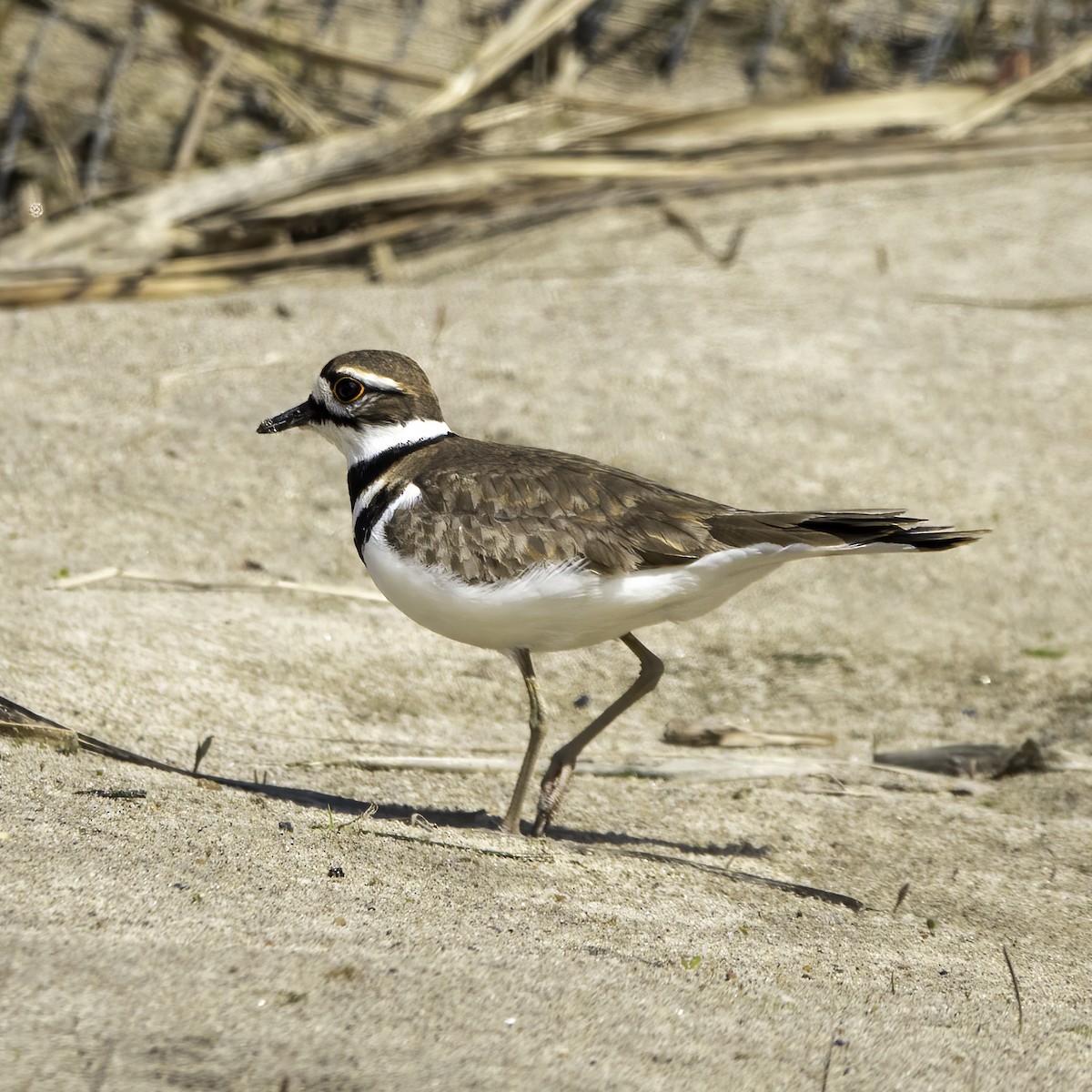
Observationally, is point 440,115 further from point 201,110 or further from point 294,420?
point 294,420

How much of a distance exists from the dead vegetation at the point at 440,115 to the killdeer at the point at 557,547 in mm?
4427

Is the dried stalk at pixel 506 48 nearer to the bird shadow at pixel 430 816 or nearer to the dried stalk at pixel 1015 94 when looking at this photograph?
the dried stalk at pixel 1015 94

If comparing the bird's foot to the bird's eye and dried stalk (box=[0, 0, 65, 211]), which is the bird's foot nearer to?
the bird's eye

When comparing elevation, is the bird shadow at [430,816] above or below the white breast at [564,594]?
below

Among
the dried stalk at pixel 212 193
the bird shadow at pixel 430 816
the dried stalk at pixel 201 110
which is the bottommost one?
the bird shadow at pixel 430 816

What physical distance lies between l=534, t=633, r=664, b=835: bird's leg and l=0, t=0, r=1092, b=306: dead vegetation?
4.49 meters

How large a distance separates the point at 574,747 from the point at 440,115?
17.5ft

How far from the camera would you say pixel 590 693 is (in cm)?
540

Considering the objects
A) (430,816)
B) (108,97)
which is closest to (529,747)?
(430,816)

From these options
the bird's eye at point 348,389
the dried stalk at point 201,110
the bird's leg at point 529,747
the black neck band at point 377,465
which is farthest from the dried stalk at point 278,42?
the bird's leg at point 529,747

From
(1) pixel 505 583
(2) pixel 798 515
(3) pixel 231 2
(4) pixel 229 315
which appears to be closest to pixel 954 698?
(2) pixel 798 515

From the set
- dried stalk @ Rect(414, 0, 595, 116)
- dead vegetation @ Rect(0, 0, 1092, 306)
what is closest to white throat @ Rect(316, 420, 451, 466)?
dead vegetation @ Rect(0, 0, 1092, 306)

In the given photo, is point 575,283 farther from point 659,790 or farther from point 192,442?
point 659,790

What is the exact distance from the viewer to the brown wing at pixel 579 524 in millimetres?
3807
